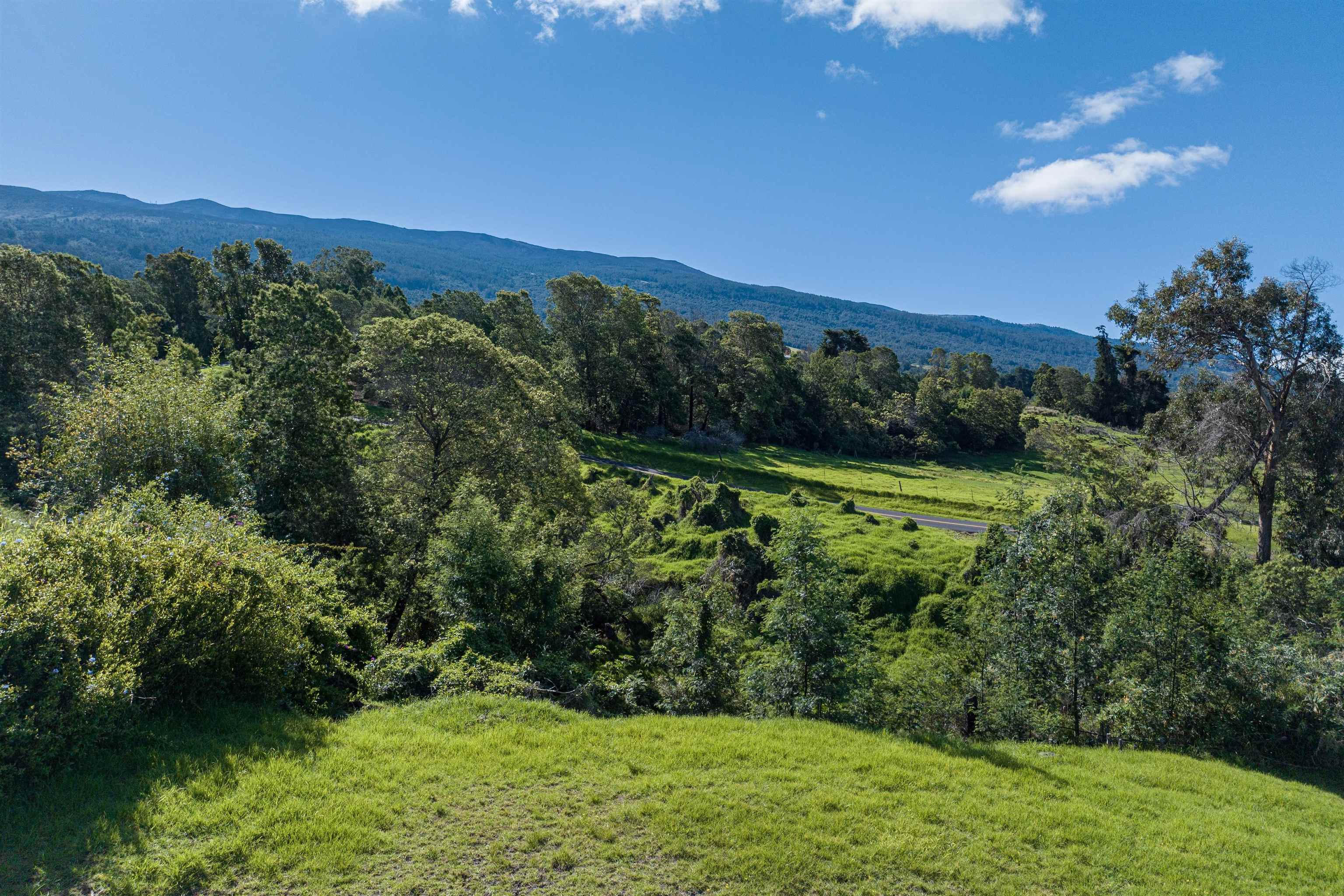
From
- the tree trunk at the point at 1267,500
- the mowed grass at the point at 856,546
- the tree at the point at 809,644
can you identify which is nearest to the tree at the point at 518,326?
the mowed grass at the point at 856,546

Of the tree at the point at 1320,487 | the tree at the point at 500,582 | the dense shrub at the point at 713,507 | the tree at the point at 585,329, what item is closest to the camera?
the tree at the point at 500,582

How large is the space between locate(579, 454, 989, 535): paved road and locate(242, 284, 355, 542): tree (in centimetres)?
2391

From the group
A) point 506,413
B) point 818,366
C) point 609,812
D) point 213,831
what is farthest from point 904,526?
point 818,366

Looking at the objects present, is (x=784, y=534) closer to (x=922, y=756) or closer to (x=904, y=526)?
(x=922, y=756)

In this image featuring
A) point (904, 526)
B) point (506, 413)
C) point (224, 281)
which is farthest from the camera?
point (224, 281)

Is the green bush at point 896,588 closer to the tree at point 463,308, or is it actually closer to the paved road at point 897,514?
the paved road at point 897,514

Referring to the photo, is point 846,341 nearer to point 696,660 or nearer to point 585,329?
point 585,329

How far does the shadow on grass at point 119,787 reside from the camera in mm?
6219

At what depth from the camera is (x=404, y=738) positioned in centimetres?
955

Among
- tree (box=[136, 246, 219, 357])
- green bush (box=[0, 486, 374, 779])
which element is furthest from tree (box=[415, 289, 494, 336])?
green bush (box=[0, 486, 374, 779])

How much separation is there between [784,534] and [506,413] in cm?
1460

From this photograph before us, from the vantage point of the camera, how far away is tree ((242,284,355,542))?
64.8 feet

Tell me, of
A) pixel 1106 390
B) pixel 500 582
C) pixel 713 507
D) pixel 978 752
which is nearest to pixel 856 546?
pixel 713 507

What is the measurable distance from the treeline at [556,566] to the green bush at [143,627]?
44 mm
